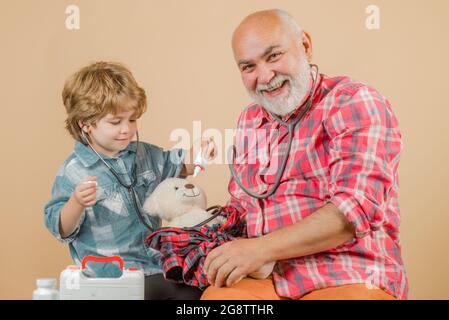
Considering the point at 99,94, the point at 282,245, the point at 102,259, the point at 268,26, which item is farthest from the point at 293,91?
the point at 102,259

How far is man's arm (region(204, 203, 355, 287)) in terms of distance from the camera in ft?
4.53

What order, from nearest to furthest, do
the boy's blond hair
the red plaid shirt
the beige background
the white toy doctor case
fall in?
the red plaid shirt, the white toy doctor case, the boy's blond hair, the beige background

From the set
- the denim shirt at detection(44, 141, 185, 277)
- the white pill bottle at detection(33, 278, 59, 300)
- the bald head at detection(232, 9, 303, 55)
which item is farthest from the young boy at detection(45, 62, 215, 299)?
the bald head at detection(232, 9, 303, 55)

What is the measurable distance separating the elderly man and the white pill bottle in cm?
37

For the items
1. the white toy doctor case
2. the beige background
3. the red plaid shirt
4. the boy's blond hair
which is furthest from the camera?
the beige background

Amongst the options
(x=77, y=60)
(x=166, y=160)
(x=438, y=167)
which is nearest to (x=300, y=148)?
(x=166, y=160)

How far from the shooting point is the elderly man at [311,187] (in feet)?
4.54

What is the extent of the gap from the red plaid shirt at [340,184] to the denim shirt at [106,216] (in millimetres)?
296

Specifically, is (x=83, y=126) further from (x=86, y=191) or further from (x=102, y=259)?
(x=102, y=259)

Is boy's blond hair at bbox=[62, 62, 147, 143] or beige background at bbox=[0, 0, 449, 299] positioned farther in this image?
beige background at bbox=[0, 0, 449, 299]

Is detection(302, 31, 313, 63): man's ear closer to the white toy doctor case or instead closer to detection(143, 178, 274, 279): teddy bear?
detection(143, 178, 274, 279): teddy bear

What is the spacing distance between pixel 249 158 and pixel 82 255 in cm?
50

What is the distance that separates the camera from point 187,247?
5.16 feet
